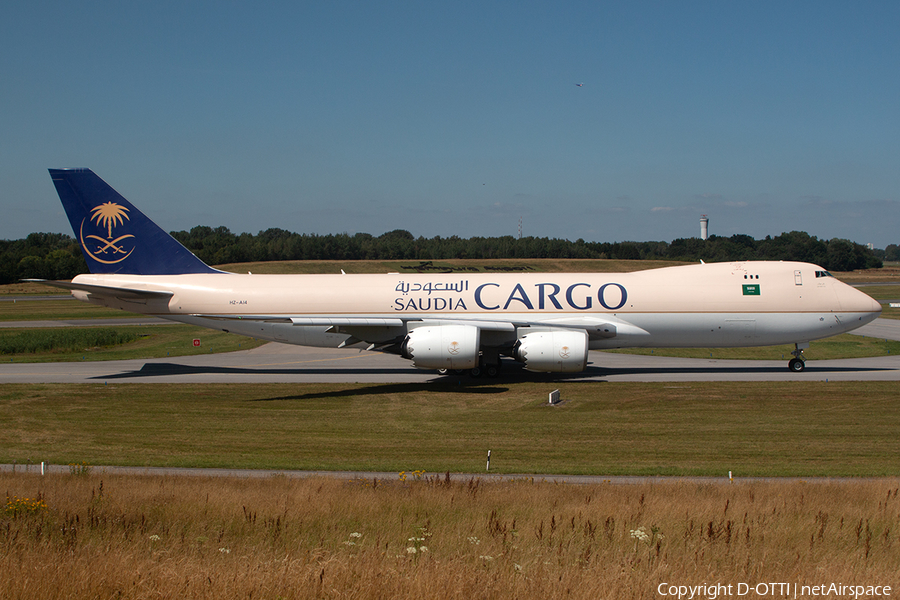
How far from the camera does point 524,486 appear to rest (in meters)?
13.7

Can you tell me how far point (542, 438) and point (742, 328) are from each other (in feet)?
56.1

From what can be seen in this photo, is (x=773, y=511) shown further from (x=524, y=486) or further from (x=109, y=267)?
(x=109, y=267)

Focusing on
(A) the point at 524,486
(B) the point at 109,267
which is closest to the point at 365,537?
(A) the point at 524,486

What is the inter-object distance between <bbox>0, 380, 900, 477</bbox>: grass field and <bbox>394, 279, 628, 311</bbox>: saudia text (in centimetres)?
426

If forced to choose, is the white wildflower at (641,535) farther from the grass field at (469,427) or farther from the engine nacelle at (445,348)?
the engine nacelle at (445,348)

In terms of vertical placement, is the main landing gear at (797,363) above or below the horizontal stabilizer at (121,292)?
below

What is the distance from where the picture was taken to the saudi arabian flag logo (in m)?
35.2

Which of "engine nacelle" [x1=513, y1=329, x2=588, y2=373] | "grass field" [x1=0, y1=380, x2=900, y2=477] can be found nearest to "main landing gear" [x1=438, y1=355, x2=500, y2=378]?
"grass field" [x1=0, y1=380, x2=900, y2=477]

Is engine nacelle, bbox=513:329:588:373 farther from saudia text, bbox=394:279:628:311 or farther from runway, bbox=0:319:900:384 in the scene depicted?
saudia text, bbox=394:279:628:311

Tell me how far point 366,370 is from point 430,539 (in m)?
28.6

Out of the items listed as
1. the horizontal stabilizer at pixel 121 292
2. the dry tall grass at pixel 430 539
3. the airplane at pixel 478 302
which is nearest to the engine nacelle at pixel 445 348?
the airplane at pixel 478 302

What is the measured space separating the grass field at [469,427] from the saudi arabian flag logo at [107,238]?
788cm

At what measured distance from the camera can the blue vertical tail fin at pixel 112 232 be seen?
34656 mm

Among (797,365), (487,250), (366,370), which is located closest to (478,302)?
(366,370)
